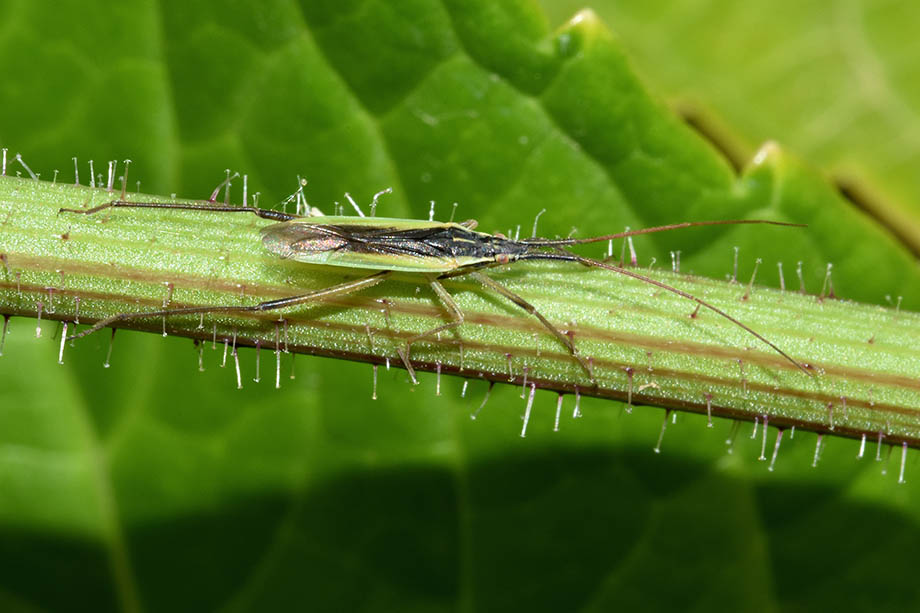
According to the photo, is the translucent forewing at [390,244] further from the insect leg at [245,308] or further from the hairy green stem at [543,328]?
the hairy green stem at [543,328]

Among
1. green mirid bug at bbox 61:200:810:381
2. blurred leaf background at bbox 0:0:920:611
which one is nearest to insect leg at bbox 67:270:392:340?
green mirid bug at bbox 61:200:810:381

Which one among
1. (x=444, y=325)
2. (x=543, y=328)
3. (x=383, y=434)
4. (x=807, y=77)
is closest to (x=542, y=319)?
(x=543, y=328)

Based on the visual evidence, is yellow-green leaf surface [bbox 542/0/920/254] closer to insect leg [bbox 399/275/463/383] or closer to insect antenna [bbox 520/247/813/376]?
insect antenna [bbox 520/247/813/376]

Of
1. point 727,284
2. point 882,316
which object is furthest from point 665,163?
point 882,316

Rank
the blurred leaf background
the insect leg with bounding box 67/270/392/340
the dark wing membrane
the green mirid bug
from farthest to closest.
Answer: the blurred leaf background → the dark wing membrane → the green mirid bug → the insect leg with bounding box 67/270/392/340

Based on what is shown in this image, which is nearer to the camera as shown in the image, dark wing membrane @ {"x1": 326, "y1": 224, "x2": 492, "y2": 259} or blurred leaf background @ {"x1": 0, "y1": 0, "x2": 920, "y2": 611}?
dark wing membrane @ {"x1": 326, "y1": 224, "x2": 492, "y2": 259}

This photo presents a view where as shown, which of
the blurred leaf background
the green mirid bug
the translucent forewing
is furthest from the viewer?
the blurred leaf background

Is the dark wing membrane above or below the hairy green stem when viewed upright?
above

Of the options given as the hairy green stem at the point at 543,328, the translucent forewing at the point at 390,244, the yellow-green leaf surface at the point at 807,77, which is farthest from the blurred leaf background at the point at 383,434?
the yellow-green leaf surface at the point at 807,77

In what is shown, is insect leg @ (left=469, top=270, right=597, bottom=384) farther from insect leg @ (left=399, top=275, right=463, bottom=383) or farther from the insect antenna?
the insect antenna
